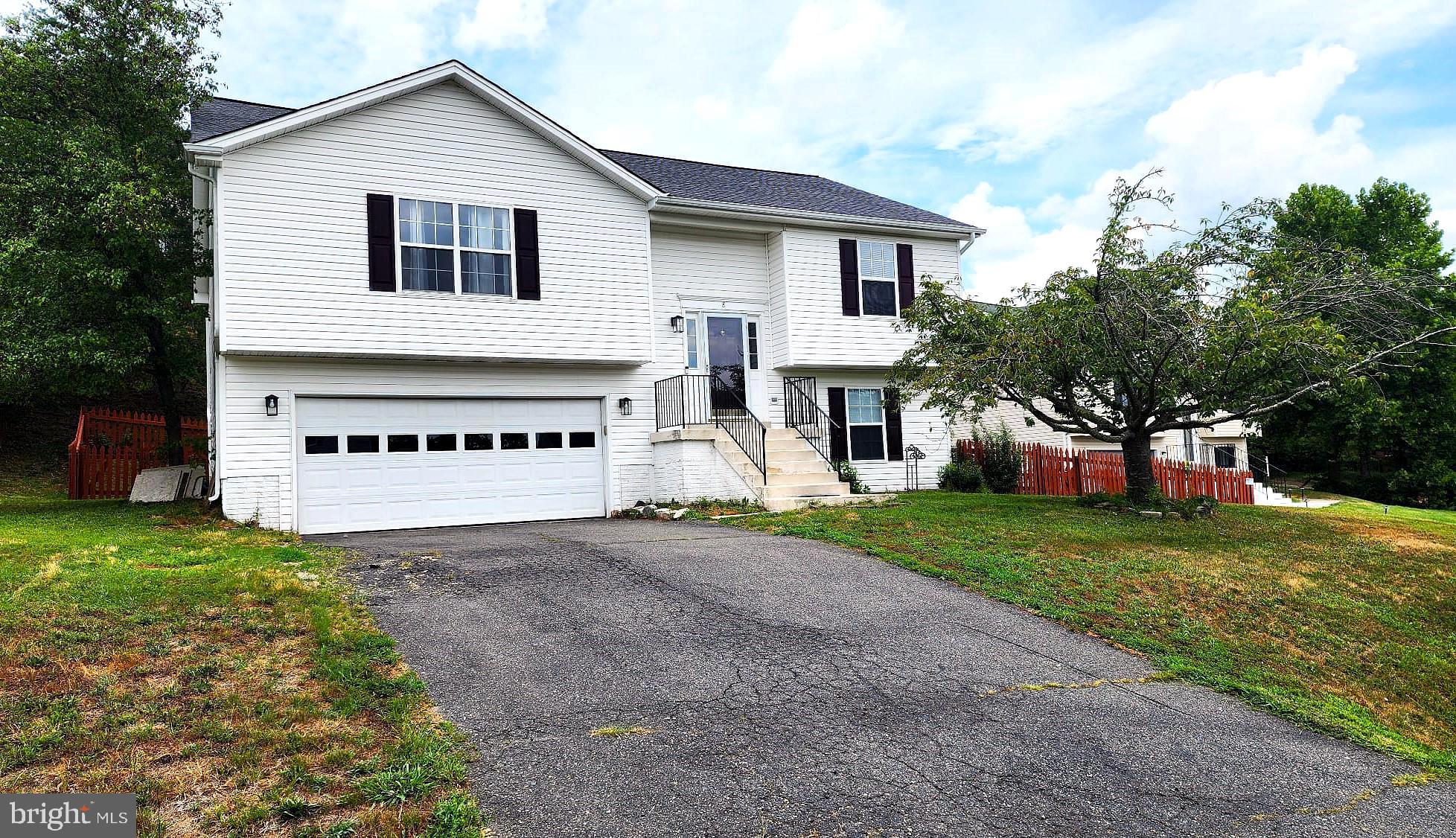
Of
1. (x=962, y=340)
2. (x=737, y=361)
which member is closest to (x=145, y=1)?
(x=737, y=361)

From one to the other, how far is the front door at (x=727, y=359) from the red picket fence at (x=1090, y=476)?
6.11m

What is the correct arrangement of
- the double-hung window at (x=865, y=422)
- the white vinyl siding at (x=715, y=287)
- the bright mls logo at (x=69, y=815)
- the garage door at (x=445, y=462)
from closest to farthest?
the bright mls logo at (x=69, y=815) < the garage door at (x=445, y=462) < the white vinyl siding at (x=715, y=287) < the double-hung window at (x=865, y=422)

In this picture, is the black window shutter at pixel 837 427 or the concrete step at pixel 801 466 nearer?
the concrete step at pixel 801 466

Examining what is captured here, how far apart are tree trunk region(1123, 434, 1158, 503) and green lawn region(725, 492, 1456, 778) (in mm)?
821

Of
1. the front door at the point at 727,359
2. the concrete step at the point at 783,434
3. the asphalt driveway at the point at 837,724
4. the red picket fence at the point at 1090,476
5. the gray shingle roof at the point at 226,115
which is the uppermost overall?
the gray shingle roof at the point at 226,115

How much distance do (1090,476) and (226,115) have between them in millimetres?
19407

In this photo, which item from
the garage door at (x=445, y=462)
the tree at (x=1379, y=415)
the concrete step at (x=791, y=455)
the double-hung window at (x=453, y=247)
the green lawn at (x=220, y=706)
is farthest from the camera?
the tree at (x=1379, y=415)

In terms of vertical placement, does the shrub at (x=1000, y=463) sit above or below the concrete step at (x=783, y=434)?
Answer: below

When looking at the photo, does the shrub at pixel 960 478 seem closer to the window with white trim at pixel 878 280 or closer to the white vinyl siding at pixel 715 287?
the window with white trim at pixel 878 280

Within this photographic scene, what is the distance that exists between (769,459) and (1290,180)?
30401mm

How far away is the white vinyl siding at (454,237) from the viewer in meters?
12.0

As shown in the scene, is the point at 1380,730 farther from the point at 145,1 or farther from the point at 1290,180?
the point at 1290,180

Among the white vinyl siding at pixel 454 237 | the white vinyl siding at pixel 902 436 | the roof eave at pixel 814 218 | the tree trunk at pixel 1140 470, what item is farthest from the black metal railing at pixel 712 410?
the tree trunk at pixel 1140 470

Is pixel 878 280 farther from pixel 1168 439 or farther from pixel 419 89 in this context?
pixel 1168 439
